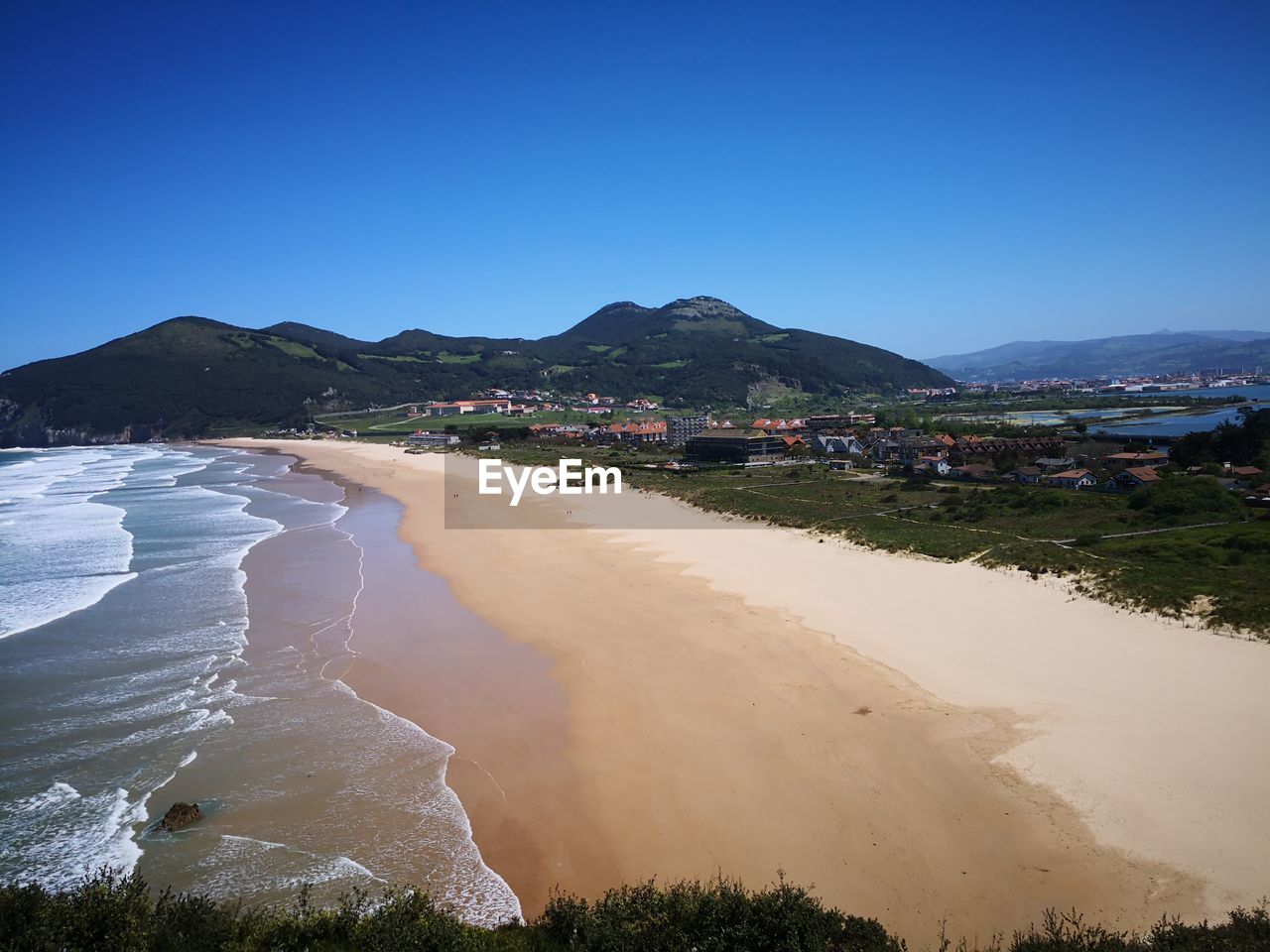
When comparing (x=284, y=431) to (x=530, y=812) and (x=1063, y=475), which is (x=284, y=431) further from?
(x=530, y=812)

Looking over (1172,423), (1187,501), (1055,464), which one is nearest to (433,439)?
(1055,464)

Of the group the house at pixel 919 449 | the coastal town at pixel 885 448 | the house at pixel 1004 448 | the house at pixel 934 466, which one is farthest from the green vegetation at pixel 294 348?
the house at pixel 934 466

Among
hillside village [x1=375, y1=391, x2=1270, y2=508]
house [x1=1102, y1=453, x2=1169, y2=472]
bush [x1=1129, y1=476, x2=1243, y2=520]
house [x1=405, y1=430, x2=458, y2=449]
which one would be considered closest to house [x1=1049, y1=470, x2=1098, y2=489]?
hillside village [x1=375, y1=391, x2=1270, y2=508]

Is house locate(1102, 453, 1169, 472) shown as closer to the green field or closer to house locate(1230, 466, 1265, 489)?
house locate(1230, 466, 1265, 489)

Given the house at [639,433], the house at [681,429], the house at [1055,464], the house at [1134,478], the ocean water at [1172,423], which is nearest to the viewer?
the house at [1134,478]

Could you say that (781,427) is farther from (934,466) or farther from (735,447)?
(934,466)

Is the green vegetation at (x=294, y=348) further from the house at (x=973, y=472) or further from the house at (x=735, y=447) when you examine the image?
the house at (x=973, y=472)
